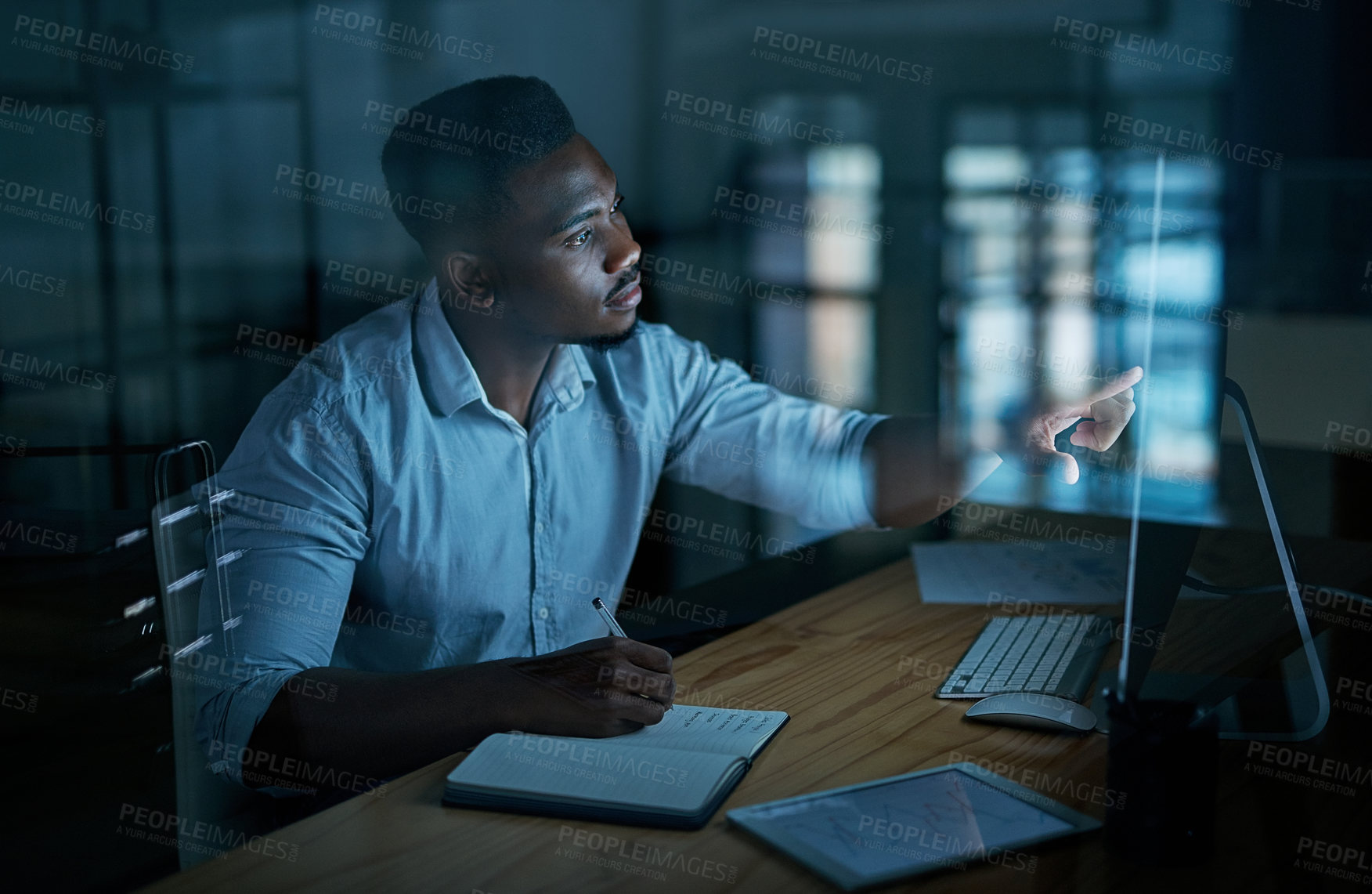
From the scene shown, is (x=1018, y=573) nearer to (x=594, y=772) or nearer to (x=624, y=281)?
(x=624, y=281)

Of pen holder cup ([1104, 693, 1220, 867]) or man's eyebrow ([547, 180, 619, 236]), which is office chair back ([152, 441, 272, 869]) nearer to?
man's eyebrow ([547, 180, 619, 236])

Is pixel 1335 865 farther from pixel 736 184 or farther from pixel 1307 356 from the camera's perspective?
pixel 736 184

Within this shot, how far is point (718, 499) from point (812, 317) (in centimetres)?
117

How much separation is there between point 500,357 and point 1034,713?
96 cm

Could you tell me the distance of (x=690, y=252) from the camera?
4961 mm

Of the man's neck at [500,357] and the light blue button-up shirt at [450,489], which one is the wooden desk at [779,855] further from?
the man's neck at [500,357]

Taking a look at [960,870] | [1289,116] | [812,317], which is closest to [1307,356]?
[1289,116]

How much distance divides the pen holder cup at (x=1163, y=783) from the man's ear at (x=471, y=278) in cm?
116

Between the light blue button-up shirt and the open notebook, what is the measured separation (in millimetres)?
285

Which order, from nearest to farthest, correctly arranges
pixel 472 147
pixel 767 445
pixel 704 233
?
pixel 472 147, pixel 767 445, pixel 704 233

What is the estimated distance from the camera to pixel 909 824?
85cm

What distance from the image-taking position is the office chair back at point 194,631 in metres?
1.12

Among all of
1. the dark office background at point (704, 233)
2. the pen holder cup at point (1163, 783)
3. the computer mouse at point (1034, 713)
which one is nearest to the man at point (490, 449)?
the dark office background at point (704, 233)

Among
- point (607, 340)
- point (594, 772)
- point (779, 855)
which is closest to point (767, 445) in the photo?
point (607, 340)
